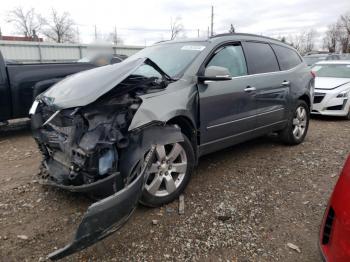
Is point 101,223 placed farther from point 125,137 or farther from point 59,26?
point 59,26

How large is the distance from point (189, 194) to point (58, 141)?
5.00ft

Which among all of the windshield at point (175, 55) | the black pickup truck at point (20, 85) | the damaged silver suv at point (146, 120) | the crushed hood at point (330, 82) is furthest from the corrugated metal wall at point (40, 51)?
the damaged silver suv at point (146, 120)

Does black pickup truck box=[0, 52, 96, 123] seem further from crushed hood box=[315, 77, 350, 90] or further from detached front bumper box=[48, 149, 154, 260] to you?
crushed hood box=[315, 77, 350, 90]

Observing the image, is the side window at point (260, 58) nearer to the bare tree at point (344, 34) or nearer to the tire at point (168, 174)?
the tire at point (168, 174)

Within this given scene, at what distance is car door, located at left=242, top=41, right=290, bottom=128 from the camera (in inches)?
162

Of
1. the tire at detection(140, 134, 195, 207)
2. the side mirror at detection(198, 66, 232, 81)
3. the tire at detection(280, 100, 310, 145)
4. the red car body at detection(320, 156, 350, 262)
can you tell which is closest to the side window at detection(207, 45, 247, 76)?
the side mirror at detection(198, 66, 232, 81)

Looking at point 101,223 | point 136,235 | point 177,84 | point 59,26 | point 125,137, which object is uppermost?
point 59,26

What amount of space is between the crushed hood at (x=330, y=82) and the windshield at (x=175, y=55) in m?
5.40

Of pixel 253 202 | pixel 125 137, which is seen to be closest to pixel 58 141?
pixel 125 137

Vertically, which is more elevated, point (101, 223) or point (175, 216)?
point (101, 223)

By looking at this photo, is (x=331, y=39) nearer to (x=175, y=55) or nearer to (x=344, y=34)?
(x=344, y=34)

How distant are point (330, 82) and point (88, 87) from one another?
732cm

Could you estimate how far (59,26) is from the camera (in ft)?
123

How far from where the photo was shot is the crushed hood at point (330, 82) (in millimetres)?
7764
